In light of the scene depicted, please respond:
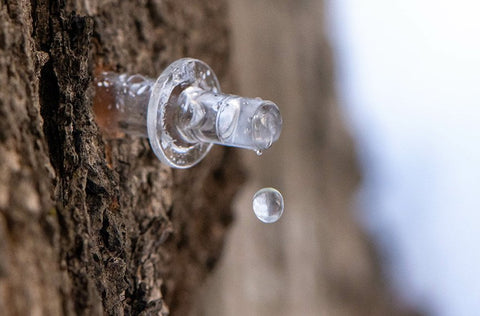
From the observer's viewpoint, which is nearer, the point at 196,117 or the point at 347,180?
the point at 196,117

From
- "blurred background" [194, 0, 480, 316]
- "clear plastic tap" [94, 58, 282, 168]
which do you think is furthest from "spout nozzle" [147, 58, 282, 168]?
"blurred background" [194, 0, 480, 316]

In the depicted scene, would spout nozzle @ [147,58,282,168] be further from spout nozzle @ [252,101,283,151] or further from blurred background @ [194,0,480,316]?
blurred background @ [194,0,480,316]

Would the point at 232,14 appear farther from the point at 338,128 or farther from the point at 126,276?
the point at 126,276

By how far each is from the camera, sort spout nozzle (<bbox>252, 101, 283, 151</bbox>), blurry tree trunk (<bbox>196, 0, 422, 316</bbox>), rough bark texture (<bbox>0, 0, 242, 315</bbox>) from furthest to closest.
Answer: blurry tree trunk (<bbox>196, 0, 422, 316</bbox>), spout nozzle (<bbox>252, 101, 283, 151</bbox>), rough bark texture (<bbox>0, 0, 242, 315</bbox>)

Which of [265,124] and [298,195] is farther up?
[265,124]

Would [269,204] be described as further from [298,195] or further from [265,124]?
[298,195]

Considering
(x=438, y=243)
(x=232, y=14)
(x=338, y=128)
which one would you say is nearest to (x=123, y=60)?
(x=232, y=14)

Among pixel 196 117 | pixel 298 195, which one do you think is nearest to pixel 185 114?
pixel 196 117
